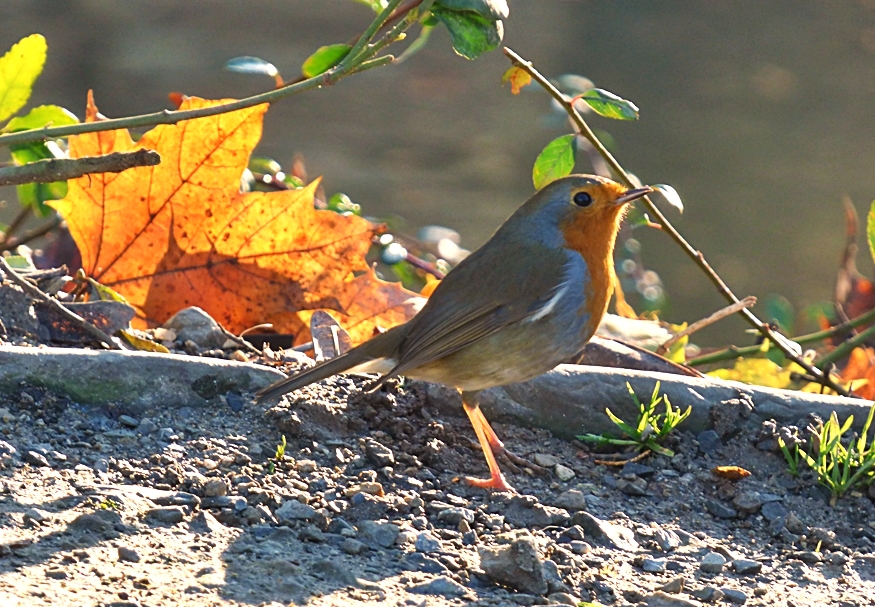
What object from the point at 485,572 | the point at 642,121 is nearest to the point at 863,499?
the point at 485,572

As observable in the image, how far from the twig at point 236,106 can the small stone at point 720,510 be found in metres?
1.19

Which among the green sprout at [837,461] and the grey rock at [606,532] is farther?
the green sprout at [837,461]

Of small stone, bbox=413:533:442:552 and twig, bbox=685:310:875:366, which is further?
twig, bbox=685:310:875:366

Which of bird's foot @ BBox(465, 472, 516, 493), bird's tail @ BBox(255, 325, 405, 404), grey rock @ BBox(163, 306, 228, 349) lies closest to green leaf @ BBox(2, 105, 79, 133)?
grey rock @ BBox(163, 306, 228, 349)

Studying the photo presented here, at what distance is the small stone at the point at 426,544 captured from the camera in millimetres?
2402

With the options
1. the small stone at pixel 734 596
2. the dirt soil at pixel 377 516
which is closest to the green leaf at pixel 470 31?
the dirt soil at pixel 377 516

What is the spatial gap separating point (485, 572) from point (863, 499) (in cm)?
101

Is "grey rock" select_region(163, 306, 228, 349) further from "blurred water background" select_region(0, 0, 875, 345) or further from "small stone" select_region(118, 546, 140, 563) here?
"blurred water background" select_region(0, 0, 875, 345)

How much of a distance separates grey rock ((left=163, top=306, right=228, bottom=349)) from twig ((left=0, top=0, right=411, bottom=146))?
67cm

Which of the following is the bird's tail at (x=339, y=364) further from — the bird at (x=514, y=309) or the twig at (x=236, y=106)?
the twig at (x=236, y=106)

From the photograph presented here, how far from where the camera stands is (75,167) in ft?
8.86

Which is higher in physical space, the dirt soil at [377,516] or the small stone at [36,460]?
the small stone at [36,460]

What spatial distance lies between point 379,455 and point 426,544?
38cm

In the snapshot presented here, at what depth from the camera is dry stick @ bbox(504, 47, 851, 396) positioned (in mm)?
3307
